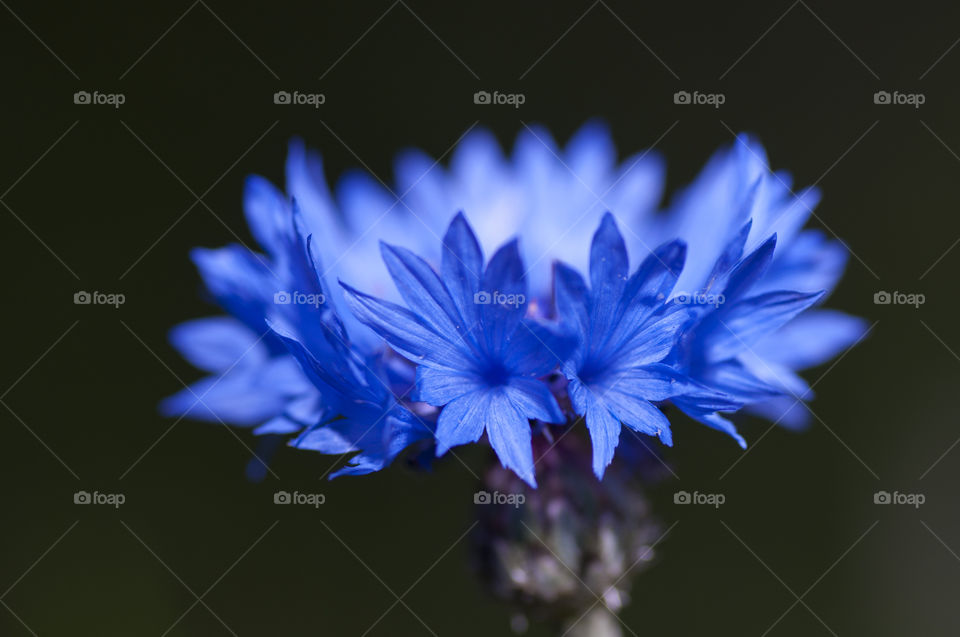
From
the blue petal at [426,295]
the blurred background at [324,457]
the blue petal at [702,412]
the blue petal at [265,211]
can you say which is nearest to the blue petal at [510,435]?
the blue petal at [426,295]

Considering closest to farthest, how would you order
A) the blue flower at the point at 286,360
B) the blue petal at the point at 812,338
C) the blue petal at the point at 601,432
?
the blue petal at the point at 601,432 → the blue flower at the point at 286,360 → the blue petal at the point at 812,338

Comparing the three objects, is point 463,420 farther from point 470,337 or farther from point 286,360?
point 286,360

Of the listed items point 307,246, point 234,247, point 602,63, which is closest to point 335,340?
point 307,246

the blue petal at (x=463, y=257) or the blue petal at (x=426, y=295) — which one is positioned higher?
the blue petal at (x=463, y=257)

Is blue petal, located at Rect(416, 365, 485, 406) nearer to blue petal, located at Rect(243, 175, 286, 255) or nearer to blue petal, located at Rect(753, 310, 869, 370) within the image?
blue petal, located at Rect(243, 175, 286, 255)

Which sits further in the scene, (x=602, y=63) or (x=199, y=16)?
(x=602, y=63)

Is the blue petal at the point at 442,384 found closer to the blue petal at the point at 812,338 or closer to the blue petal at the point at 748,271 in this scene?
the blue petal at the point at 748,271

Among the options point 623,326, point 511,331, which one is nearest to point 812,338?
→ point 623,326

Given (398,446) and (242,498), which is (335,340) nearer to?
(398,446)
